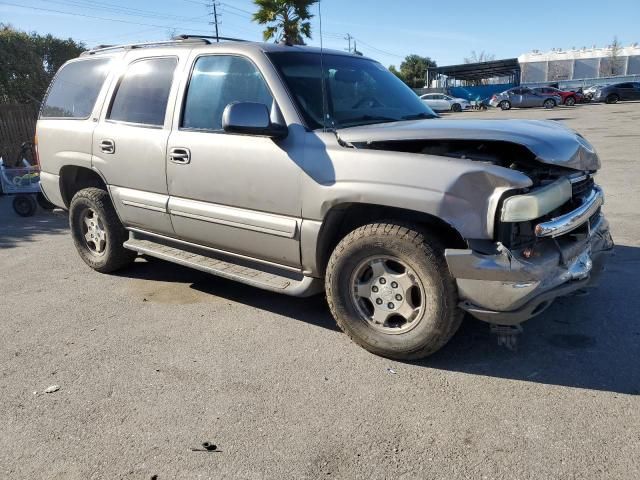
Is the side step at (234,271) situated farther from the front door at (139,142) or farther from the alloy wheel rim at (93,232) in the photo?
the alloy wheel rim at (93,232)

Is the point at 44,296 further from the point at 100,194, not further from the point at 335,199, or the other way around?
the point at 335,199

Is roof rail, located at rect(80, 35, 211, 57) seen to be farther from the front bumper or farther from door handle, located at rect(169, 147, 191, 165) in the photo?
the front bumper

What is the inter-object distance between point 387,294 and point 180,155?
6.40ft

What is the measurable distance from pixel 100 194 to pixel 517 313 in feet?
12.7

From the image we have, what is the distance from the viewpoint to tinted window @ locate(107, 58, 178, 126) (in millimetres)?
4230

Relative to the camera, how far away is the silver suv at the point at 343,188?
2.83 metres

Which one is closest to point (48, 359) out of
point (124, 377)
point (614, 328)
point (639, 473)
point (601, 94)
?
point (124, 377)

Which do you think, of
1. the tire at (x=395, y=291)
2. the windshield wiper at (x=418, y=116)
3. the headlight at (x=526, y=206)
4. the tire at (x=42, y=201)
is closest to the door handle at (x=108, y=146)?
the tire at (x=395, y=291)

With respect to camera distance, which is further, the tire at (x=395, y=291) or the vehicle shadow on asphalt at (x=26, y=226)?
the vehicle shadow on asphalt at (x=26, y=226)

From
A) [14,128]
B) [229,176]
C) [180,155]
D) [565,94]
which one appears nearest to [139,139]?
[180,155]

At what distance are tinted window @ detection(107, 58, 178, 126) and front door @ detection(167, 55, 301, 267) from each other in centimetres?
30

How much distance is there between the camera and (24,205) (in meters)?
8.56

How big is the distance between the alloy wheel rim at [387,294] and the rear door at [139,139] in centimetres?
186

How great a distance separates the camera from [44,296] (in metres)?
4.68
